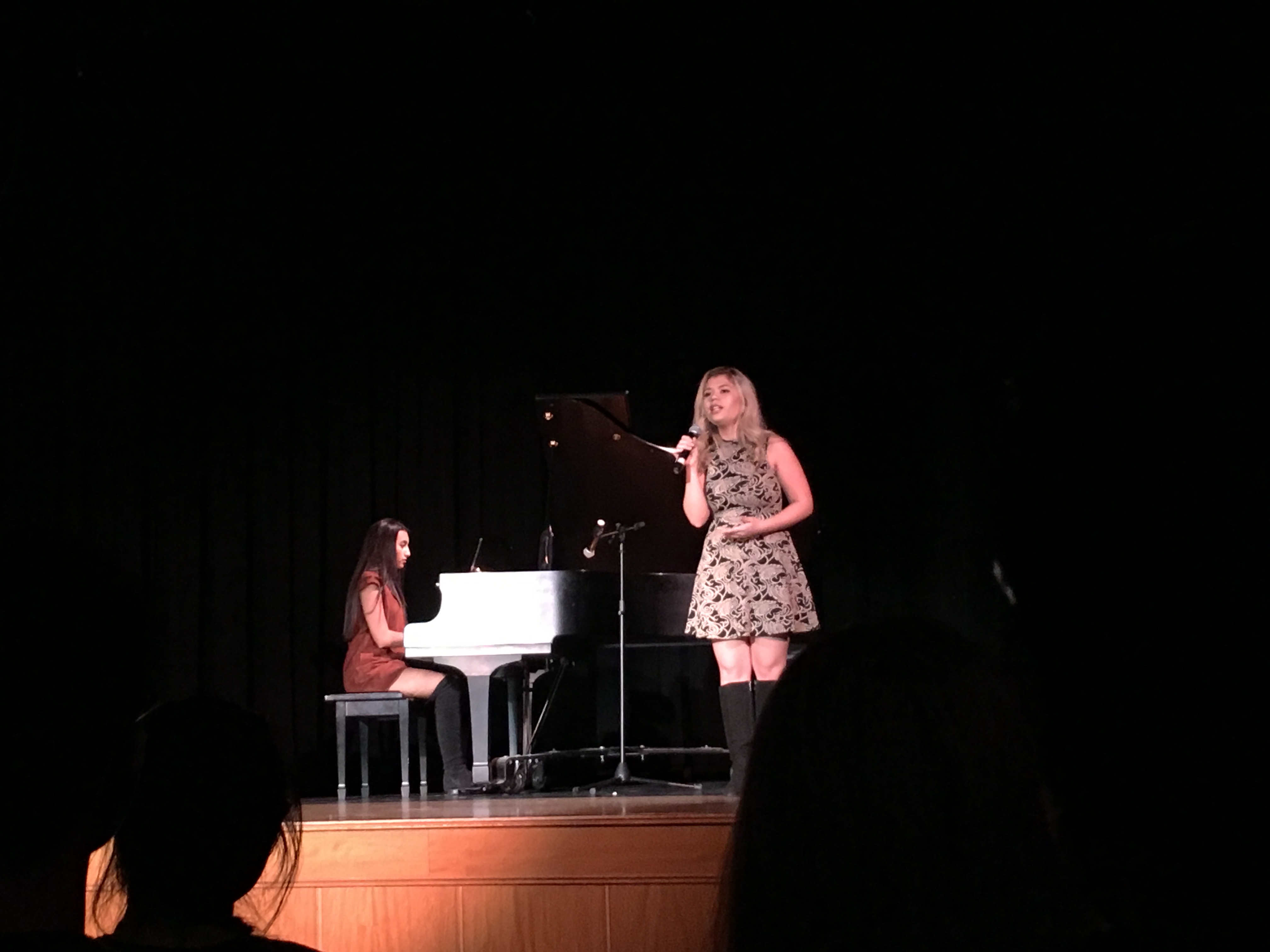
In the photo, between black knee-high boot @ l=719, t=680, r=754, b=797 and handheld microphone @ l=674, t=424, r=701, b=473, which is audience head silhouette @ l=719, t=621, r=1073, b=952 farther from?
handheld microphone @ l=674, t=424, r=701, b=473

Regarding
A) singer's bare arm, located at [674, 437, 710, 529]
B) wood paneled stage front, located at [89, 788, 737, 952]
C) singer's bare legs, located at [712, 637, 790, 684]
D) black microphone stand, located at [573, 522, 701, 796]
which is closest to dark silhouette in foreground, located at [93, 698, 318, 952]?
wood paneled stage front, located at [89, 788, 737, 952]

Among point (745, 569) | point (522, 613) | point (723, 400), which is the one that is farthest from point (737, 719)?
point (522, 613)

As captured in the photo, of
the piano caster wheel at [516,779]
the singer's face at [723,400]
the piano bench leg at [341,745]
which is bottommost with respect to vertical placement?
the piano caster wheel at [516,779]

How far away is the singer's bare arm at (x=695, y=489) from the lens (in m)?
4.70

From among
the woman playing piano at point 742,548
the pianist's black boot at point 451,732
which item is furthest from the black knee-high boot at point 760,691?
the pianist's black boot at point 451,732

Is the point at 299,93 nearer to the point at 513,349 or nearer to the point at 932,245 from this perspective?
the point at 513,349

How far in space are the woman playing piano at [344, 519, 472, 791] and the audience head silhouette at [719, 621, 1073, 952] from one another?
4.91 metres

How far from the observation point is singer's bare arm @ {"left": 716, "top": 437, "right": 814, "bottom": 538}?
4.54 metres

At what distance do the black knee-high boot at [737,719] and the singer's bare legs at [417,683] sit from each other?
1706 millimetres

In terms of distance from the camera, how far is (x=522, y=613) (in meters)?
5.44

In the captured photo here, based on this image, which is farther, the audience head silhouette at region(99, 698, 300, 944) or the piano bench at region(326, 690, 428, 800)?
the piano bench at region(326, 690, 428, 800)

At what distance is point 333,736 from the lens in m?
6.48

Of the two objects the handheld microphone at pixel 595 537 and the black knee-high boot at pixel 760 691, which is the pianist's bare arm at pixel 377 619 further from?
the black knee-high boot at pixel 760 691

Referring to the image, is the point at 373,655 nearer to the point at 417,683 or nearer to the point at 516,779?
the point at 417,683
